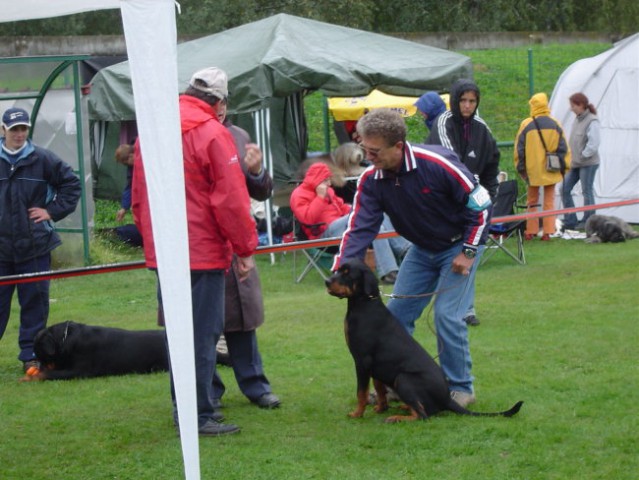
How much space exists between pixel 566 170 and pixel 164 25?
10.3 m

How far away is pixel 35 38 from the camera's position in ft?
66.8

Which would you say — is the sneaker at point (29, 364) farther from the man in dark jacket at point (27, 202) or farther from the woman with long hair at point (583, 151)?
the woman with long hair at point (583, 151)

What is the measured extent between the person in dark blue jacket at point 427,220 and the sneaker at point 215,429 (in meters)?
1.00

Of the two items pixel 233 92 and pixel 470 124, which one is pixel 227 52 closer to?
pixel 233 92

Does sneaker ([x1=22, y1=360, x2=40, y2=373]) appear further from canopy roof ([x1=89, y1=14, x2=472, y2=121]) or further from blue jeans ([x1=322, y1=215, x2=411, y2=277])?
canopy roof ([x1=89, y1=14, x2=472, y2=121])

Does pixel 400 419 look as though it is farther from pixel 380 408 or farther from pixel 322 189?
pixel 322 189

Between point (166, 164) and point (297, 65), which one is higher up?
point (297, 65)

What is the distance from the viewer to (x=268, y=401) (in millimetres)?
6062

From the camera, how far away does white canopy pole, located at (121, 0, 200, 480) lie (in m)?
3.89

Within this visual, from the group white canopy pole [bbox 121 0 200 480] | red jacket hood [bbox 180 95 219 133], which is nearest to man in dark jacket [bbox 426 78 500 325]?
red jacket hood [bbox 180 95 219 133]

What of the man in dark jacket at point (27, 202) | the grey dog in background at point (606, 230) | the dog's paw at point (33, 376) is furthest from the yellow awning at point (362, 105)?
the dog's paw at point (33, 376)

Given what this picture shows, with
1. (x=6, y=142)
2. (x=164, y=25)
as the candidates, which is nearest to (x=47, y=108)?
(x=6, y=142)

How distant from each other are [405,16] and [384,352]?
27262mm

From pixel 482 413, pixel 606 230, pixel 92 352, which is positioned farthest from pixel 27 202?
pixel 606 230
